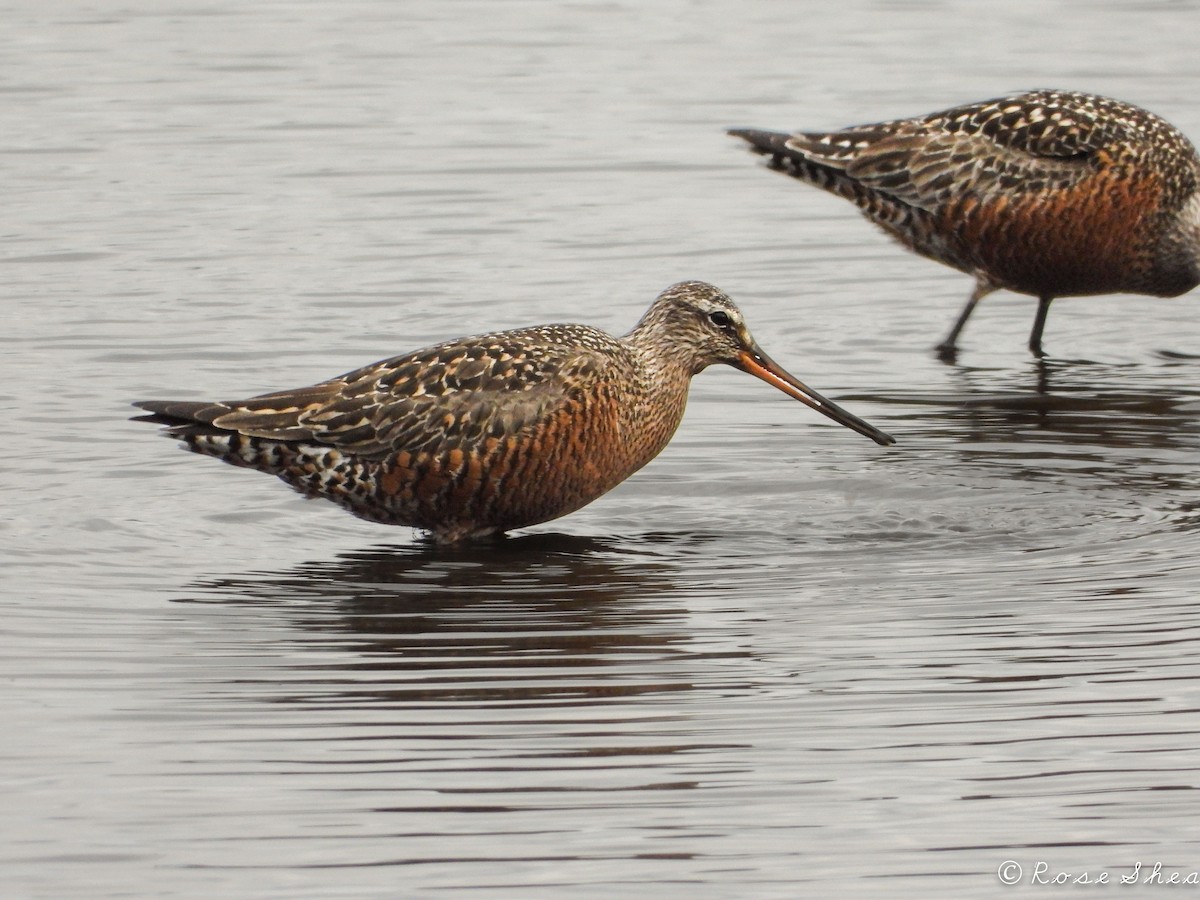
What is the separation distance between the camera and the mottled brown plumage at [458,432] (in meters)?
7.92

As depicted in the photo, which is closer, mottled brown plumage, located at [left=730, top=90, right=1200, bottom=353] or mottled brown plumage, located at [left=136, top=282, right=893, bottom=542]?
mottled brown plumage, located at [left=136, top=282, right=893, bottom=542]

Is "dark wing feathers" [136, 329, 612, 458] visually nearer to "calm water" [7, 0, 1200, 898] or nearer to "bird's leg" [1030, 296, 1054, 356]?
"calm water" [7, 0, 1200, 898]

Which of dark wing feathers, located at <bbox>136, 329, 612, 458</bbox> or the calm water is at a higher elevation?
dark wing feathers, located at <bbox>136, 329, 612, 458</bbox>

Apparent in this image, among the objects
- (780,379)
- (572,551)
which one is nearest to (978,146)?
(780,379)

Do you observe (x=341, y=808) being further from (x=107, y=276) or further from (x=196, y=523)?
(x=107, y=276)

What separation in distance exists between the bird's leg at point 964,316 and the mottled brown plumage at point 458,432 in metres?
3.36

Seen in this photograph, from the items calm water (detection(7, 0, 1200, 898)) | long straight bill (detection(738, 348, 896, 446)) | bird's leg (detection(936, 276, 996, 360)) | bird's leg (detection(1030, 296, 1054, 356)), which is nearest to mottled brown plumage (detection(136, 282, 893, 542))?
calm water (detection(7, 0, 1200, 898))

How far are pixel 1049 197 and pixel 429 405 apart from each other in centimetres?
423

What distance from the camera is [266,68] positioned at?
1661 cm

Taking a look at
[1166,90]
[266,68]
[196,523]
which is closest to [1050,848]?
[196,523]

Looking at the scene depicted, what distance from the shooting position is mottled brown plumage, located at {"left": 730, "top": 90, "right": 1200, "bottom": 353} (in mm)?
11039

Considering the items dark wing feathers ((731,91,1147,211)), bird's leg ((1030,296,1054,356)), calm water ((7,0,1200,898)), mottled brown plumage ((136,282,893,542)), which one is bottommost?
bird's leg ((1030,296,1054,356))

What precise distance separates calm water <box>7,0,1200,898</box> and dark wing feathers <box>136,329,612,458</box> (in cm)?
43

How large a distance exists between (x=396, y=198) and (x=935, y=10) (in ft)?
22.6
